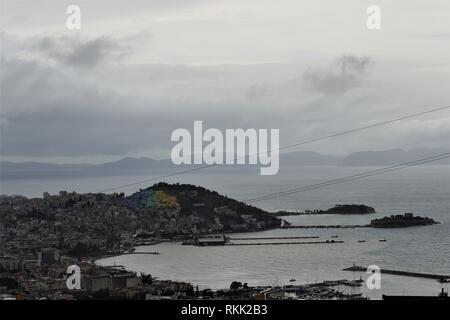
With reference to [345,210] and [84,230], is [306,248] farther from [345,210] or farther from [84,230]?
[345,210]

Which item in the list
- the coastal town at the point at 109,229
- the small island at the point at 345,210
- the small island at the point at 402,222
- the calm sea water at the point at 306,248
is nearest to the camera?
the coastal town at the point at 109,229

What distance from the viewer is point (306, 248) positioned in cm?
1427

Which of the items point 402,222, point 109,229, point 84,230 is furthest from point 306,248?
point 84,230

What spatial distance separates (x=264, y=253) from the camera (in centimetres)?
1352

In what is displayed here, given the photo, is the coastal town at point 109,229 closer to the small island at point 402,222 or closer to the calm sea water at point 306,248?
the small island at point 402,222

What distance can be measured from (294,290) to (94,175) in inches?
426

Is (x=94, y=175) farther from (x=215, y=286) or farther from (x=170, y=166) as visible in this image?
(x=215, y=286)

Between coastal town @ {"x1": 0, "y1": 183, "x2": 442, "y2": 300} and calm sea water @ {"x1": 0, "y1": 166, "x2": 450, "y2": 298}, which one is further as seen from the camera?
calm sea water @ {"x1": 0, "y1": 166, "x2": 450, "y2": 298}

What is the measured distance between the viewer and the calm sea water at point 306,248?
35.5 ft

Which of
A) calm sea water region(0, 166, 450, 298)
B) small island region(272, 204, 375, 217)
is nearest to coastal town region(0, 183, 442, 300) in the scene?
calm sea water region(0, 166, 450, 298)

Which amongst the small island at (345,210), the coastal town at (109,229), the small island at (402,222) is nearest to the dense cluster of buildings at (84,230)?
the coastal town at (109,229)

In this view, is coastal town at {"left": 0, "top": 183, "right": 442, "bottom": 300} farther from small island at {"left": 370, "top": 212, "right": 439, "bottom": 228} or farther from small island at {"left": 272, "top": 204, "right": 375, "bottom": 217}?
small island at {"left": 272, "top": 204, "right": 375, "bottom": 217}

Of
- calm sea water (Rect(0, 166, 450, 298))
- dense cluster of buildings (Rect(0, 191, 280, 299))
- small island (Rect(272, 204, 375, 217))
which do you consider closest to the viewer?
dense cluster of buildings (Rect(0, 191, 280, 299))

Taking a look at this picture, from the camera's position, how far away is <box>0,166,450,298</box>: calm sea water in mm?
10828
